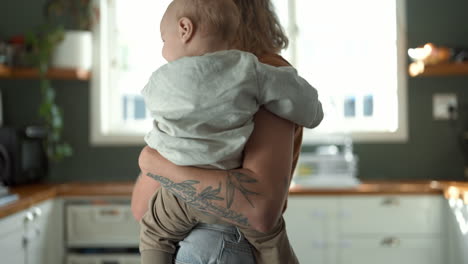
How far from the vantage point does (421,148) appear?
3.53 m

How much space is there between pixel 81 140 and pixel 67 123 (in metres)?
0.15

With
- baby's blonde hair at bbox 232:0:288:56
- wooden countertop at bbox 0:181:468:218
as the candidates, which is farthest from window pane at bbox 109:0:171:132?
baby's blonde hair at bbox 232:0:288:56

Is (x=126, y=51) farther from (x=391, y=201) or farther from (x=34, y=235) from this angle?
(x=391, y=201)

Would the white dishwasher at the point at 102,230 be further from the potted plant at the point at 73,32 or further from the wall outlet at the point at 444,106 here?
the wall outlet at the point at 444,106

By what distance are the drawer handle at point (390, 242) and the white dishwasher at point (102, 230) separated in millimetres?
1403

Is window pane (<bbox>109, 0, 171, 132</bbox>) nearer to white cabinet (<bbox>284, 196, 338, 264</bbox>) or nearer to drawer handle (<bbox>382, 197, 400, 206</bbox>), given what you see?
white cabinet (<bbox>284, 196, 338, 264</bbox>)

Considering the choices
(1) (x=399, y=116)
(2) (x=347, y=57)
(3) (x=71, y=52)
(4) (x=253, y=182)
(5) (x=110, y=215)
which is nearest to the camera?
(4) (x=253, y=182)

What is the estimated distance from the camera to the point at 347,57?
3627mm

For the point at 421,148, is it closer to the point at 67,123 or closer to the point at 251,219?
the point at 67,123

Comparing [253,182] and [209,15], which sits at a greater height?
[209,15]

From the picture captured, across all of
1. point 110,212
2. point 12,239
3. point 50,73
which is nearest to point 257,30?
point 12,239

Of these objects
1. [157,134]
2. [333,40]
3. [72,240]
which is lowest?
[72,240]

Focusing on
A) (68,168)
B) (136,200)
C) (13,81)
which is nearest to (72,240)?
(68,168)

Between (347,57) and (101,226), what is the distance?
1950mm
